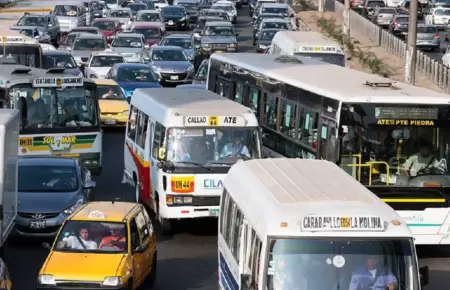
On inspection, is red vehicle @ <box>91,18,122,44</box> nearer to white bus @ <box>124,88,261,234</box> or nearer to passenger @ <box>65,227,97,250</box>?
white bus @ <box>124,88,261,234</box>

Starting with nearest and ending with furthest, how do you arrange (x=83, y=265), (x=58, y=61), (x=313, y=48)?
1. (x=83, y=265)
2. (x=313, y=48)
3. (x=58, y=61)

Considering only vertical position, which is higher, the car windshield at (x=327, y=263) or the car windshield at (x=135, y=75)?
the car windshield at (x=327, y=263)

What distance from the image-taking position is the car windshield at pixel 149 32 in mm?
55938

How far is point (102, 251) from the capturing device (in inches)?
609

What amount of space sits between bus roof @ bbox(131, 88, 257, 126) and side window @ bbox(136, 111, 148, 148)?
0.14m

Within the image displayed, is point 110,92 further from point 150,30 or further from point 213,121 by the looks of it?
point 150,30

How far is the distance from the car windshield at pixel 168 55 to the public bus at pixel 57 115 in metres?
19.5

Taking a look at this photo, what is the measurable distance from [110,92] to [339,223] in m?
24.8

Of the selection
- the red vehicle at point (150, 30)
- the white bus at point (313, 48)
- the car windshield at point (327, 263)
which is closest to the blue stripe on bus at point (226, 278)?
the car windshield at point (327, 263)

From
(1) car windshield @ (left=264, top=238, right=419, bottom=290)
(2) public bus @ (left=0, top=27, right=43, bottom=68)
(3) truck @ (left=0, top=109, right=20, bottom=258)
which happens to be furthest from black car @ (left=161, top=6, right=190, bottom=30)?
(1) car windshield @ (left=264, top=238, right=419, bottom=290)

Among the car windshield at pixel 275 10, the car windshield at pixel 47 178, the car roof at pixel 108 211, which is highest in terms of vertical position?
the car roof at pixel 108 211

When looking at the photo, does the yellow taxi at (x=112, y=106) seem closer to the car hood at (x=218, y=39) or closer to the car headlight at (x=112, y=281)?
the car hood at (x=218, y=39)

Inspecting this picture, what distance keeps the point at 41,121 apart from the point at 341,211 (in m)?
15.1

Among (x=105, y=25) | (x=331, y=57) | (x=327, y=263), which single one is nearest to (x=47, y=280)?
(x=327, y=263)
